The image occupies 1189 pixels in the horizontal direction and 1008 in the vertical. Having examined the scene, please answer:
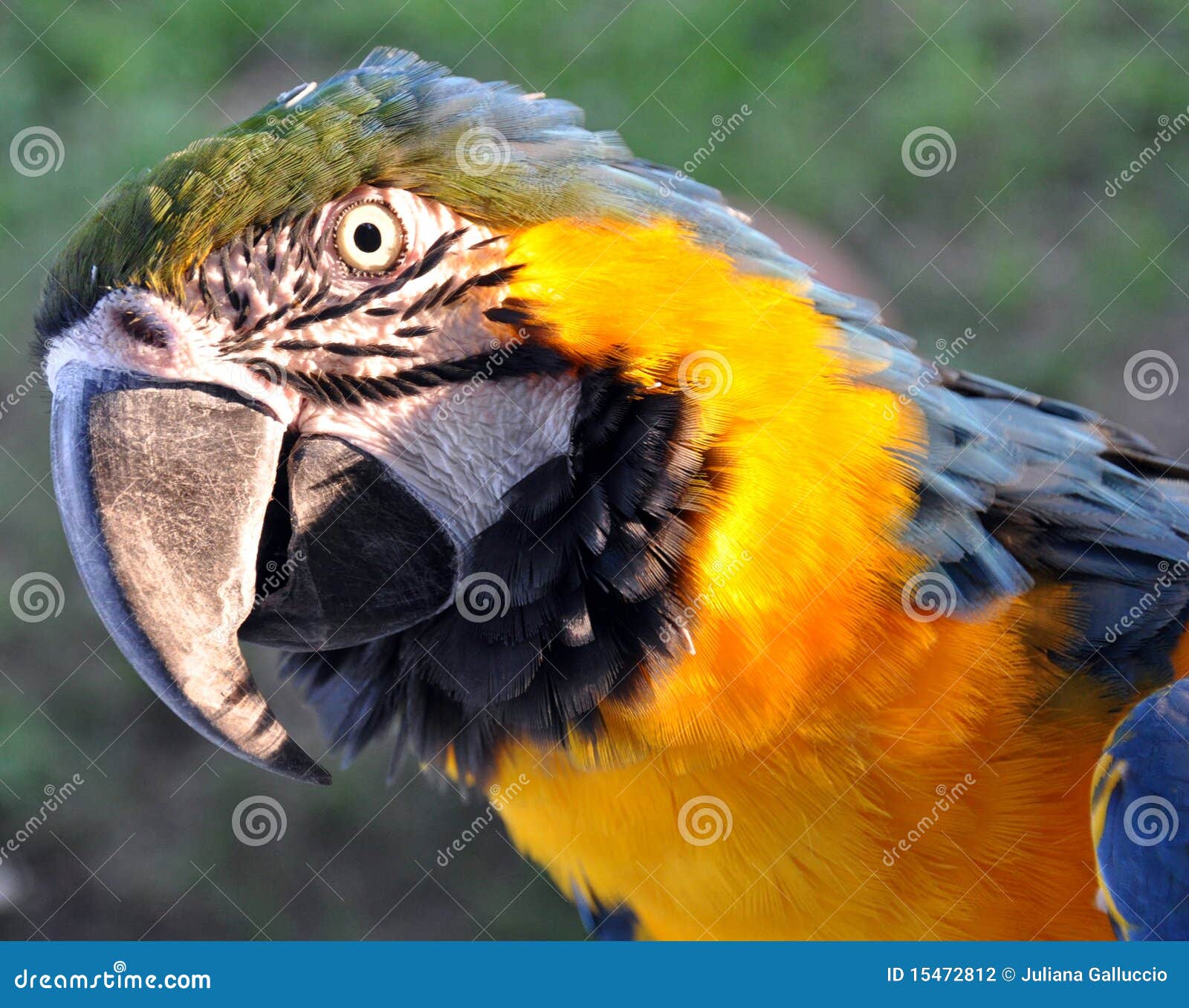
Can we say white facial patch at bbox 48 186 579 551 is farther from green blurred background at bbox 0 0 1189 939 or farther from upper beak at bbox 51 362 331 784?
green blurred background at bbox 0 0 1189 939

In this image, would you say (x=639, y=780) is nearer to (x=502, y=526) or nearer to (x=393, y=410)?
(x=502, y=526)

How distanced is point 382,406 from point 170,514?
0.80 feet

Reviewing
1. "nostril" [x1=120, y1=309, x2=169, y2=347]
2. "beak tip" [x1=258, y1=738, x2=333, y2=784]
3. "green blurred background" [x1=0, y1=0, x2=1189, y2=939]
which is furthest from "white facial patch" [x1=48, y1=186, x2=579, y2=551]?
"green blurred background" [x1=0, y1=0, x2=1189, y2=939]

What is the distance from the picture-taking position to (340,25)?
3.20 metres

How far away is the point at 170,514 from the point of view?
111cm

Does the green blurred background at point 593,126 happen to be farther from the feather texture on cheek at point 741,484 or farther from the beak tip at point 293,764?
the feather texture on cheek at point 741,484

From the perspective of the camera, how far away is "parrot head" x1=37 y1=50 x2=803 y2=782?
1126 millimetres

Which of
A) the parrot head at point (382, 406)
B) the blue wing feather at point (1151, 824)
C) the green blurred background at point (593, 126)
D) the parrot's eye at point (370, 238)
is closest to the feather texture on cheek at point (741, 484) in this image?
the parrot head at point (382, 406)

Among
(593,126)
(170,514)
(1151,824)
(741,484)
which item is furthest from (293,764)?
(593,126)

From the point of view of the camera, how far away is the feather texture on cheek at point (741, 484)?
45.1 inches

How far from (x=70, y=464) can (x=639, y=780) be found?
0.68 metres

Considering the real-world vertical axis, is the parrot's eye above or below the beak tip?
above

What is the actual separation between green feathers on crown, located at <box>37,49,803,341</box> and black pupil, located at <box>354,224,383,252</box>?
0.04 m

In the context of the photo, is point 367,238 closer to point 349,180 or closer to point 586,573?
point 349,180
